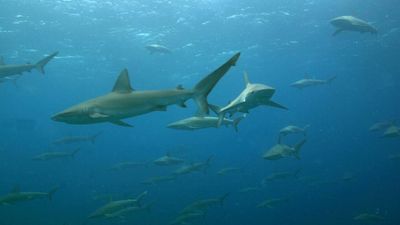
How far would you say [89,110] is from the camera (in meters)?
5.29

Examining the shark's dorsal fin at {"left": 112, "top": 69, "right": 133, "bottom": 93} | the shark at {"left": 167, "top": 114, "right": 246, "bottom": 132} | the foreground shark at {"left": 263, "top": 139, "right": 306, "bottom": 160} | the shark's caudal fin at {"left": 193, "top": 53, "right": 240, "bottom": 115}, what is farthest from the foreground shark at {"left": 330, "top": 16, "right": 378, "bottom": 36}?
the shark's dorsal fin at {"left": 112, "top": 69, "right": 133, "bottom": 93}

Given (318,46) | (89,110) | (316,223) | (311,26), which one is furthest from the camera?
(318,46)

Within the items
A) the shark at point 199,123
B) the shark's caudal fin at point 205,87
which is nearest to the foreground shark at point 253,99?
the shark's caudal fin at point 205,87

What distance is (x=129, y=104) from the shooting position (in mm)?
5402

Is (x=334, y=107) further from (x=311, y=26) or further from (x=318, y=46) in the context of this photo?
(x=311, y=26)

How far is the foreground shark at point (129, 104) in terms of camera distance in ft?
17.2

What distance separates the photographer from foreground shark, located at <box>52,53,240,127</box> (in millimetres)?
5250

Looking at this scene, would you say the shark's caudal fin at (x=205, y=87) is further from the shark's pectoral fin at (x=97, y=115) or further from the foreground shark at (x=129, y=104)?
the shark's pectoral fin at (x=97, y=115)

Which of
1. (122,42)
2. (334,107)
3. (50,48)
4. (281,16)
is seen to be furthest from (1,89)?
(334,107)

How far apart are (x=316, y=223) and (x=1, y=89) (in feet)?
162

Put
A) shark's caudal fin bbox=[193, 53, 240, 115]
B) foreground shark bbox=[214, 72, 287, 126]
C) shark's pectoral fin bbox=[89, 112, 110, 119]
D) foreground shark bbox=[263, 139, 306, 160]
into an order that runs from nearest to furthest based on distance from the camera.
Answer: shark's caudal fin bbox=[193, 53, 240, 115], shark's pectoral fin bbox=[89, 112, 110, 119], foreground shark bbox=[214, 72, 287, 126], foreground shark bbox=[263, 139, 306, 160]

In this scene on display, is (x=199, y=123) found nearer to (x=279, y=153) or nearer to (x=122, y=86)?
(x=279, y=153)

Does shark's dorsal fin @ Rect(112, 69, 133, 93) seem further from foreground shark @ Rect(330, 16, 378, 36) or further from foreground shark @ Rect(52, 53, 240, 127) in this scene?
foreground shark @ Rect(330, 16, 378, 36)

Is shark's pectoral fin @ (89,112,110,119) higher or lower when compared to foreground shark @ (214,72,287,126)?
higher
